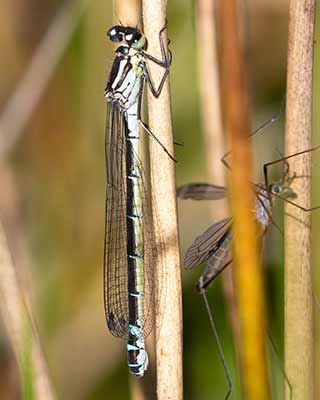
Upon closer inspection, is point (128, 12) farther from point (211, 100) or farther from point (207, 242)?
point (207, 242)

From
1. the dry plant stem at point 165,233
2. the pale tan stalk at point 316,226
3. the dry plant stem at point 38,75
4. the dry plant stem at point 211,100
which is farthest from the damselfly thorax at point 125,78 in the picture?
the dry plant stem at point 38,75

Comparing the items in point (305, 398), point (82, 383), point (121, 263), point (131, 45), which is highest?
point (131, 45)

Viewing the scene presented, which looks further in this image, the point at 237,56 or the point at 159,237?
the point at 159,237

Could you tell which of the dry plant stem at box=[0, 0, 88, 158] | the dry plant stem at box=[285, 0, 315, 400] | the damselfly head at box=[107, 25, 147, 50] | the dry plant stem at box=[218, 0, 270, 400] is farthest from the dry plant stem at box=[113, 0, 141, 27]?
the dry plant stem at box=[0, 0, 88, 158]

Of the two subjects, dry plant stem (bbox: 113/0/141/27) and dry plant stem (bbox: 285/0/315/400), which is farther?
dry plant stem (bbox: 113/0/141/27)

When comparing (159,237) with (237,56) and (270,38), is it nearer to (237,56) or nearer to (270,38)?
(237,56)

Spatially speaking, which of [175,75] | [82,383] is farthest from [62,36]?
[82,383]

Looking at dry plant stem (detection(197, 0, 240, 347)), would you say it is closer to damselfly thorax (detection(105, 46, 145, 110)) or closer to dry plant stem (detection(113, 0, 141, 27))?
damselfly thorax (detection(105, 46, 145, 110))
